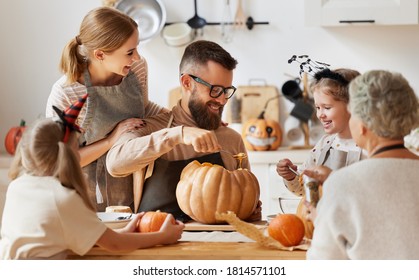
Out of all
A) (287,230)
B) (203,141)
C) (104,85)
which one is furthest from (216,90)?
(287,230)

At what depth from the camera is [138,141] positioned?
2.08m

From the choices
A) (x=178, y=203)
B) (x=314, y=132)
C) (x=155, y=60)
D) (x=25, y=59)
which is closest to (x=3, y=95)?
(x=25, y=59)

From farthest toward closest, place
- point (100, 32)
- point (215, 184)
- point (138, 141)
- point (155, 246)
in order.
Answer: point (100, 32)
point (138, 141)
point (215, 184)
point (155, 246)

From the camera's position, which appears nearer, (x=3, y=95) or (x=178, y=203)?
(x=178, y=203)

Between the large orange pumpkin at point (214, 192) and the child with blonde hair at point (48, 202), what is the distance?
0.48 meters

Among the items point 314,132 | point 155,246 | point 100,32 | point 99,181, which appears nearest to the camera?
point 155,246

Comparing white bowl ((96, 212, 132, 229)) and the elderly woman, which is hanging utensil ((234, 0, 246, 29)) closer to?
white bowl ((96, 212, 132, 229))

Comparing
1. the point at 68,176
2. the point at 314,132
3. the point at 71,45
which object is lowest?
the point at 314,132

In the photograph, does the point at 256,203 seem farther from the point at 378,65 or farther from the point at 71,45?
the point at 378,65

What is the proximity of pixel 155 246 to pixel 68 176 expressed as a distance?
12.4 inches

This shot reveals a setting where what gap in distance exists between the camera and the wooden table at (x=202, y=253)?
1572 mm

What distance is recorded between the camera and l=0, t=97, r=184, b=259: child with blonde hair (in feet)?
4.73

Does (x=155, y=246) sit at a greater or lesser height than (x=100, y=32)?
lesser

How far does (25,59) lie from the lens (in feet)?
13.2
